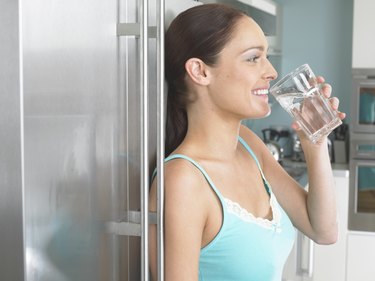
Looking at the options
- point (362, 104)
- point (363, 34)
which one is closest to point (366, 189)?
point (362, 104)

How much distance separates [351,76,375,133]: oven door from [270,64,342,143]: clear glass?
7.40 ft

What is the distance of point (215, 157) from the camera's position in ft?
4.38

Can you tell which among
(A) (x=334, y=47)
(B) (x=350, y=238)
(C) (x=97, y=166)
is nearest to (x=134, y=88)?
(C) (x=97, y=166)

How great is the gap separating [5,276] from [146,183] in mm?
287

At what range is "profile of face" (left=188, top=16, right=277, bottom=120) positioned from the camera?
1248mm

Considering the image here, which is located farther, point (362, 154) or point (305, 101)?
point (362, 154)

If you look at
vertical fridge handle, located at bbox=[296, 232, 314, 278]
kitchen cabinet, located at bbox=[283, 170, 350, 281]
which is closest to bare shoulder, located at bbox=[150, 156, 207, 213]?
vertical fridge handle, located at bbox=[296, 232, 314, 278]

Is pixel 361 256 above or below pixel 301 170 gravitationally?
below

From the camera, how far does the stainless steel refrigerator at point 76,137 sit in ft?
2.74

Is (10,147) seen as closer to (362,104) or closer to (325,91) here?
(325,91)

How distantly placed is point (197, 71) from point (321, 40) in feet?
9.50

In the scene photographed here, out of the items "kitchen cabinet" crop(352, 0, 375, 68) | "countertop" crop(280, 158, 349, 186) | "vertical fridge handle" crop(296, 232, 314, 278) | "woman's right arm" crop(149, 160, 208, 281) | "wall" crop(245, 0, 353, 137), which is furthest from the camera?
"wall" crop(245, 0, 353, 137)

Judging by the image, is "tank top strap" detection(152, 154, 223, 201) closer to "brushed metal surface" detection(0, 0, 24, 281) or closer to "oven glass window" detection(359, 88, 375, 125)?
"brushed metal surface" detection(0, 0, 24, 281)

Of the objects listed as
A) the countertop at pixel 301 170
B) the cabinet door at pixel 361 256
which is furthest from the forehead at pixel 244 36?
the cabinet door at pixel 361 256
